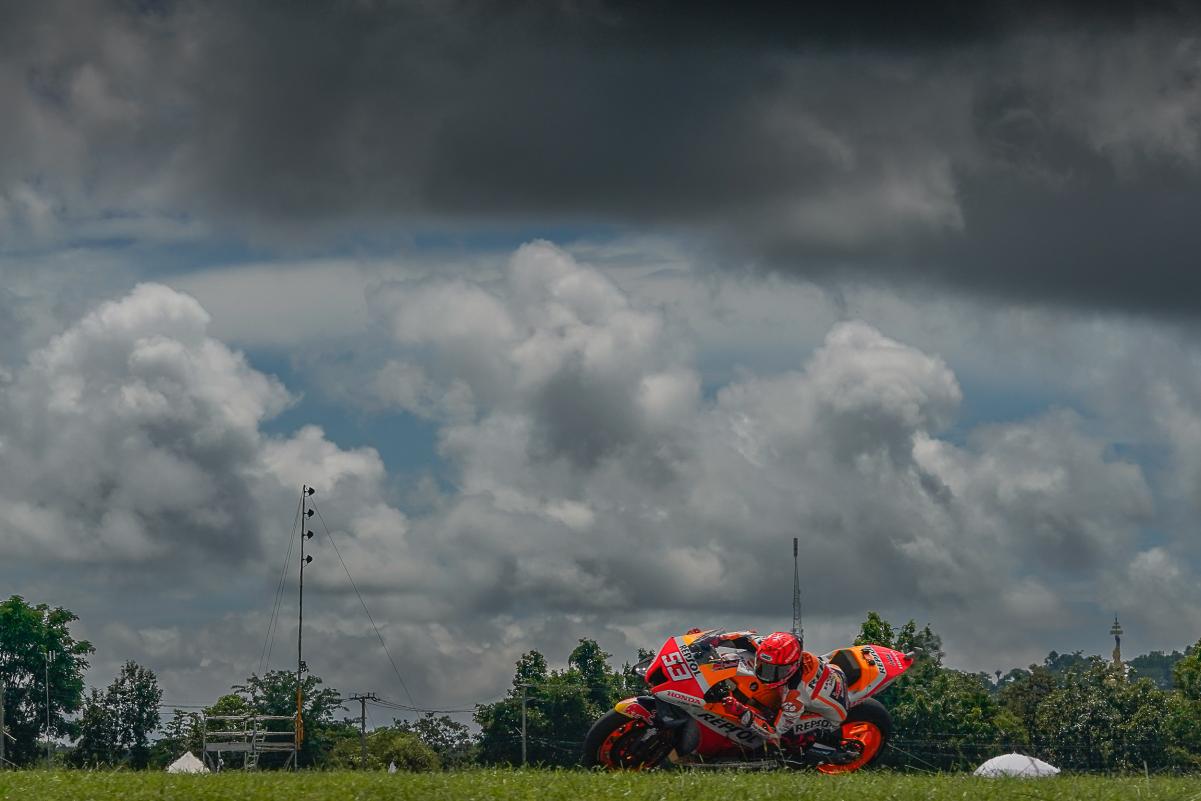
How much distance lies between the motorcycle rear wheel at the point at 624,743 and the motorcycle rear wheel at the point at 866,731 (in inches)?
154

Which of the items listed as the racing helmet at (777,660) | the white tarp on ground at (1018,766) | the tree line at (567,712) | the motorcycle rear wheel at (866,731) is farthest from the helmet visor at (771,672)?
the tree line at (567,712)

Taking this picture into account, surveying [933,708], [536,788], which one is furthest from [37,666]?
[536,788]

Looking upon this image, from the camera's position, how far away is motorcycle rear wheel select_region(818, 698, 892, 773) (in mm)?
30656

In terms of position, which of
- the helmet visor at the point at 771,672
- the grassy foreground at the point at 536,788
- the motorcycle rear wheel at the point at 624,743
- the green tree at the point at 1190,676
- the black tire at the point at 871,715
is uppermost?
the green tree at the point at 1190,676

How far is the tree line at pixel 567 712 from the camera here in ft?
244

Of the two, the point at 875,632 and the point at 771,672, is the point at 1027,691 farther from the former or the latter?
the point at 771,672

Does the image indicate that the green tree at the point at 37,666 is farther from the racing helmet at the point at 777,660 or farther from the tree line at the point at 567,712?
the racing helmet at the point at 777,660

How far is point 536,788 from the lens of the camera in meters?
22.2

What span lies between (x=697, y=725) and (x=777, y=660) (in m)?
2.01

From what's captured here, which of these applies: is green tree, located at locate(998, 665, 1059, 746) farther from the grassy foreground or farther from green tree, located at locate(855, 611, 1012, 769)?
the grassy foreground

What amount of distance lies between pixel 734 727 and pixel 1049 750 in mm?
51747

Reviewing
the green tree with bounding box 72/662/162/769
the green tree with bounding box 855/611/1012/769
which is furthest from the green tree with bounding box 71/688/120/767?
the green tree with bounding box 855/611/1012/769

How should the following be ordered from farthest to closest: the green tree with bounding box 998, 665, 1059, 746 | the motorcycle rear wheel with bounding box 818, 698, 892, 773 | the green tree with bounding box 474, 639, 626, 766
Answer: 1. the green tree with bounding box 998, 665, 1059, 746
2. the green tree with bounding box 474, 639, 626, 766
3. the motorcycle rear wheel with bounding box 818, 698, 892, 773

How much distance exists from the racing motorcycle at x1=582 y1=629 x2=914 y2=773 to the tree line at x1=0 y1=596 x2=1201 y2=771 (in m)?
32.4
